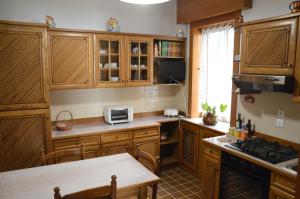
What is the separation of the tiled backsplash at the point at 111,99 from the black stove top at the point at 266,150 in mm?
1857

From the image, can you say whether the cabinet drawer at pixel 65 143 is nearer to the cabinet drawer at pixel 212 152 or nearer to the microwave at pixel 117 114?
the microwave at pixel 117 114

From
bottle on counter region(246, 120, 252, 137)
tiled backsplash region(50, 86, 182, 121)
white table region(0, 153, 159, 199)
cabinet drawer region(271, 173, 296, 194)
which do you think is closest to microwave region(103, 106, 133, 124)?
tiled backsplash region(50, 86, 182, 121)

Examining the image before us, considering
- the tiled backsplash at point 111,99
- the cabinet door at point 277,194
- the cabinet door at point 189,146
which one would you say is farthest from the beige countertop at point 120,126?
the cabinet door at point 277,194

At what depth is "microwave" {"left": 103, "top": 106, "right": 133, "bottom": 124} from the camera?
3.59m

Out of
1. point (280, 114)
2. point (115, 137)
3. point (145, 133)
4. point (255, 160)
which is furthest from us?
point (145, 133)

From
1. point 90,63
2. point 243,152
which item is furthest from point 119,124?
point 243,152

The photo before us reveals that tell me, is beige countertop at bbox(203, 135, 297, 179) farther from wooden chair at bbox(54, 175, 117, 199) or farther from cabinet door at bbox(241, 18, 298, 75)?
wooden chair at bbox(54, 175, 117, 199)

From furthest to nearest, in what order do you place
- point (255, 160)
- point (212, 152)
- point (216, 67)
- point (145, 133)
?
1. point (216, 67)
2. point (145, 133)
3. point (212, 152)
4. point (255, 160)

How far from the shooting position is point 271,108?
108 inches

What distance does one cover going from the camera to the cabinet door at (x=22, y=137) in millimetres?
2730

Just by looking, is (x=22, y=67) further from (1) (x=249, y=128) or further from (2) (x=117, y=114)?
(1) (x=249, y=128)

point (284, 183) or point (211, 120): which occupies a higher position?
point (211, 120)

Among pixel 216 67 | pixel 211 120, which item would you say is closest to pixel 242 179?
pixel 211 120

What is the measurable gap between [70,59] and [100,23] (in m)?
0.80
